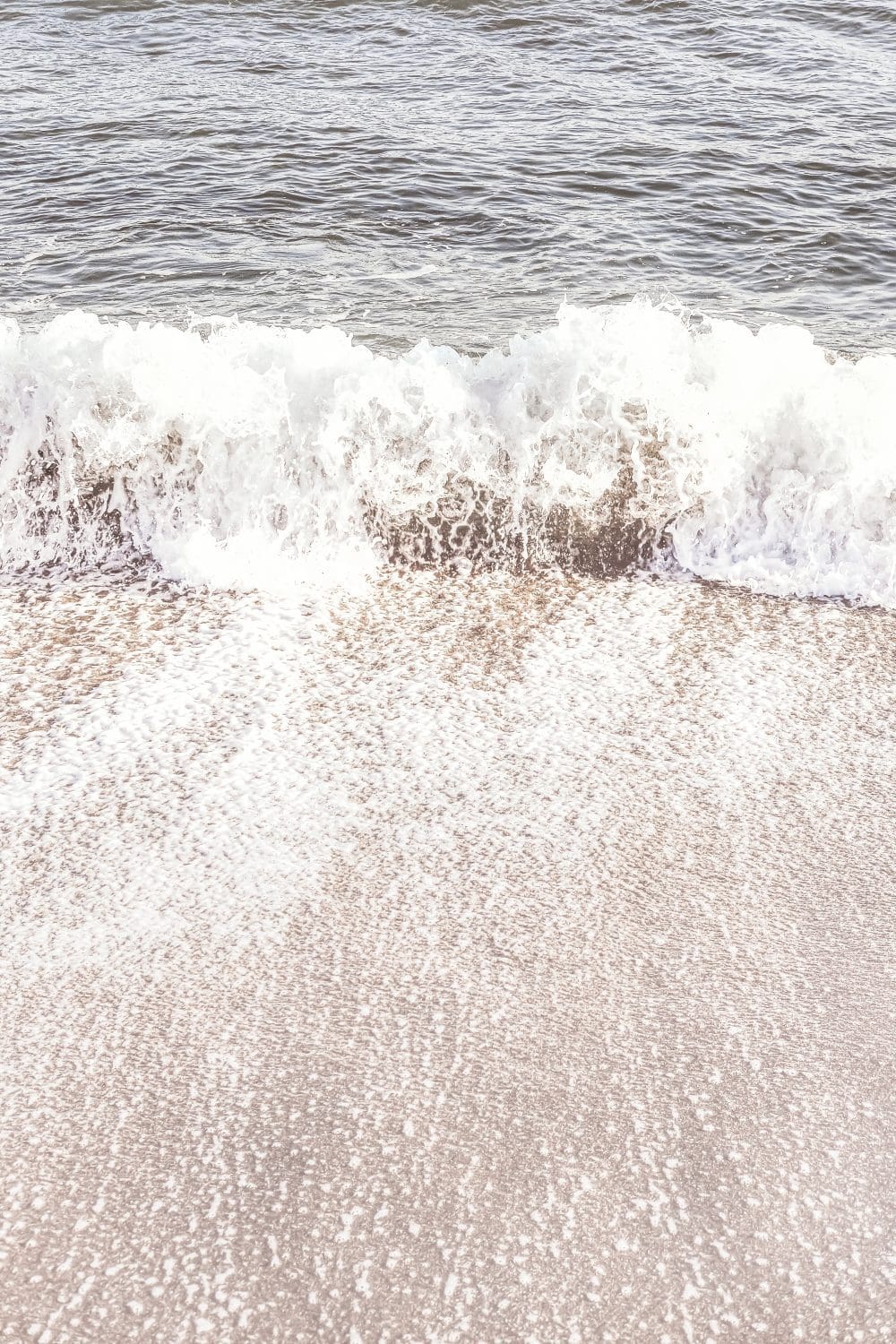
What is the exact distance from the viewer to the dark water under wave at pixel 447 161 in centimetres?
690

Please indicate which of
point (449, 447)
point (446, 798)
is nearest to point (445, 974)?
point (446, 798)

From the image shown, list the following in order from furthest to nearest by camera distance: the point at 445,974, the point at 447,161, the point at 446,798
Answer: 1. the point at 447,161
2. the point at 446,798
3. the point at 445,974

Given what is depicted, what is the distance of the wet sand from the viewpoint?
2.11 meters

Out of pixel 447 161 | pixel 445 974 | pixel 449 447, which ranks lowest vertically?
pixel 445 974

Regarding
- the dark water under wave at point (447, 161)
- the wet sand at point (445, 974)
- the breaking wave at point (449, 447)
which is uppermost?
the dark water under wave at point (447, 161)

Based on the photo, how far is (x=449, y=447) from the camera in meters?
4.75

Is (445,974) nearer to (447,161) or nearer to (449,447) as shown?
(449,447)

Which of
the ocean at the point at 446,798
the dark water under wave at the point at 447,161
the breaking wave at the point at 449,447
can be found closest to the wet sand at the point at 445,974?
the ocean at the point at 446,798

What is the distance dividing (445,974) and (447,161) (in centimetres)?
719

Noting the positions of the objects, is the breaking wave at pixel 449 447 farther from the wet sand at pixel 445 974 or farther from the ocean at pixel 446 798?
the wet sand at pixel 445 974

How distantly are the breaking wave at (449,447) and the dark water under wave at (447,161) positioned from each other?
153 centimetres

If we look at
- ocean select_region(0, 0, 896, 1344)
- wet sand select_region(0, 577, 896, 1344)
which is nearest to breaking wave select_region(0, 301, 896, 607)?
ocean select_region(0, 0, 896, 1344)

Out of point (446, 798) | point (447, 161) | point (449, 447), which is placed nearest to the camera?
point (446, 798)

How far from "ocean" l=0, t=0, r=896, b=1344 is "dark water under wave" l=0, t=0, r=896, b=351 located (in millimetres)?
84
